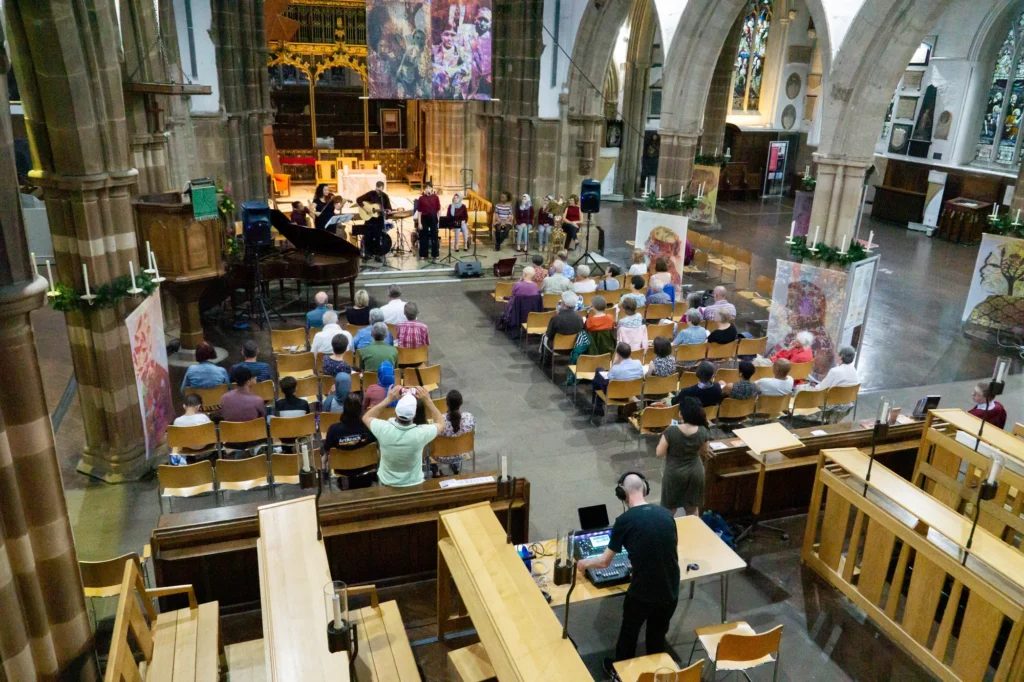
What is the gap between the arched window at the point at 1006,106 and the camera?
18484 mm

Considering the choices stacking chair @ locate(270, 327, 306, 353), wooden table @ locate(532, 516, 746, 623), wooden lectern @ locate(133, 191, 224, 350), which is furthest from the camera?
stacking chair @ locate(270, 327, 306, 353)

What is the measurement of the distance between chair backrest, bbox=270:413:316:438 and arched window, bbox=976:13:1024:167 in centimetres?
1931

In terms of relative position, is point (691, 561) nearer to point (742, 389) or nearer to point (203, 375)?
point (742, 389)

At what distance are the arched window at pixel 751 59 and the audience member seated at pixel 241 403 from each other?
2175 centimetres

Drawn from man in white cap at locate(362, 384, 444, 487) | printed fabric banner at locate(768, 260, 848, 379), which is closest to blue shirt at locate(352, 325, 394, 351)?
man in white cap at locate(362, 384, 444, 487)

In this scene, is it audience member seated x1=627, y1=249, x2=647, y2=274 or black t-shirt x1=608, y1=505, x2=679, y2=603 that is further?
audience member seated x1=627, y1=249, x2=647, y2=274

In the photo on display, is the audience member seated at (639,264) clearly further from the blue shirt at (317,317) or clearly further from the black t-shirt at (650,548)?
the black t-shirt at (650,548)

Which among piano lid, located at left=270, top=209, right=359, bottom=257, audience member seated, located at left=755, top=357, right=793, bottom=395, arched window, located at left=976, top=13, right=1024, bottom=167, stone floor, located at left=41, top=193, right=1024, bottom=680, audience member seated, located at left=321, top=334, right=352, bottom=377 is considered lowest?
stone floor, located at left=41, top=193, right=1024, bottom=680

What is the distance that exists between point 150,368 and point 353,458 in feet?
7.65

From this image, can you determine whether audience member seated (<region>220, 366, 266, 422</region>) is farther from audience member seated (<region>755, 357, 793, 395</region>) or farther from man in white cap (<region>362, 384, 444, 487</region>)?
audience member seated (<region>755, 357, 793, 395</region>)

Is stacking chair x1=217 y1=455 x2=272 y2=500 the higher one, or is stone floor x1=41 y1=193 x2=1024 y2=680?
stacking chair x1=217 y1=455 x2=272 y2=500

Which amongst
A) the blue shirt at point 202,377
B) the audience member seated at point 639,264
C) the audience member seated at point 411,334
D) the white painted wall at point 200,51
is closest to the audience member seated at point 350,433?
the blue shirt at point 202,377

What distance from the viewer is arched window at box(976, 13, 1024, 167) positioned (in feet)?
60.6

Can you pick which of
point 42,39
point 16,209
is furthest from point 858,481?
point 42,39
